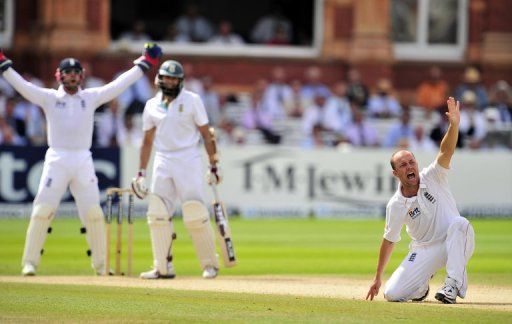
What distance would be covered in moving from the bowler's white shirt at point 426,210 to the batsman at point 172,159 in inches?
106

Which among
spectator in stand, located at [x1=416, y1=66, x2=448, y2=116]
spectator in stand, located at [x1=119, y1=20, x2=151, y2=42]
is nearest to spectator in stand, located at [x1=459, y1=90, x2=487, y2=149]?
spectator in stand, located at [x1=416, y1=66, x2=448, y2=116]

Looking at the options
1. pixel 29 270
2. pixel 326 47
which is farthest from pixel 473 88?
pixel 29 270

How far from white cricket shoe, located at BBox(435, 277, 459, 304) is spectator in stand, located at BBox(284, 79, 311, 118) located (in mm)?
14281

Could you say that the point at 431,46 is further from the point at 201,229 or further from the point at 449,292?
the point at 449,292

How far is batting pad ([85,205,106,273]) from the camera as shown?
12.5 meters

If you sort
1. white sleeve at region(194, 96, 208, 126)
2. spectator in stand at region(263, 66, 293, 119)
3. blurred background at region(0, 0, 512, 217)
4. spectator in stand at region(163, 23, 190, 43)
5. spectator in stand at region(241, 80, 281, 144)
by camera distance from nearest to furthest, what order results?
white sleeve at region(194, 96, 208, 126)
blurred background at region(0, 0, 512, 217)
spectator in stand at region(241, 80, 281, 144)
spectator in stand at region(263, 66, 293, 119)
spectator in stand at region(163, 23, 190, 43)

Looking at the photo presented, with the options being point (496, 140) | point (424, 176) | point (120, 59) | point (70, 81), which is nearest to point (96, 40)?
point (120, 59)

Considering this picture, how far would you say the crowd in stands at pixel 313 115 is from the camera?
71.2 ft

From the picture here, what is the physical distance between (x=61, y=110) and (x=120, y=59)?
1295 centimetres

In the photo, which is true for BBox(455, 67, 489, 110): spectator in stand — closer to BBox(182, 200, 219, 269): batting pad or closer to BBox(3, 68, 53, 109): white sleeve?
BBox(182, 200, 219, 269): batting pad

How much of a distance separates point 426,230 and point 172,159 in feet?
9.69

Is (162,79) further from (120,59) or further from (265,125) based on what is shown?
(120,59)

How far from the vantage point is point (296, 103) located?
957 inches

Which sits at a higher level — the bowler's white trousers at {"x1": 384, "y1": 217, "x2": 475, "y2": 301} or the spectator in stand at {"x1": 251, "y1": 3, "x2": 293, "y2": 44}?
the spectator in stand at {"x1": 251, "y1": 3, "x2": 293, "y2": 44}
